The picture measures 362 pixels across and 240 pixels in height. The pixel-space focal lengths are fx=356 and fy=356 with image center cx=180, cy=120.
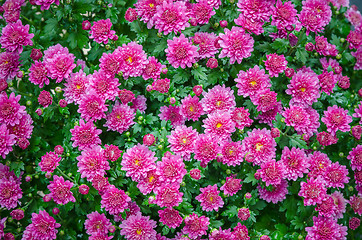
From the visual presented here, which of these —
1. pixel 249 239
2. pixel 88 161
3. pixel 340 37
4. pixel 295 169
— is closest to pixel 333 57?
pixel 340 37

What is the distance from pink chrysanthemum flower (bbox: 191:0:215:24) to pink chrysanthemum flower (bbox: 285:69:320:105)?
71cm

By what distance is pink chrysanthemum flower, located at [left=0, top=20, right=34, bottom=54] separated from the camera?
2.42 meters

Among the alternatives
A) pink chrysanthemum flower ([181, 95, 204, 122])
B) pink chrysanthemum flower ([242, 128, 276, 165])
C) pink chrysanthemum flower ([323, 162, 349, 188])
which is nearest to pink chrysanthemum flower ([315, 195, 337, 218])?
→ pink chrysanthemum flower ([323, 162, 349, 188])

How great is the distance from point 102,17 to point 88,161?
1.15 metres

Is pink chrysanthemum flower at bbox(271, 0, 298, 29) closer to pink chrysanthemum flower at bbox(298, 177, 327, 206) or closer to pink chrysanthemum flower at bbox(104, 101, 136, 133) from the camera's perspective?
pink chrysanthemum flower at bbox(298, 177, 327, 206)

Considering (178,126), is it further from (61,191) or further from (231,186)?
(61,191)

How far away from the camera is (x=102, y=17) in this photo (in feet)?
8.75

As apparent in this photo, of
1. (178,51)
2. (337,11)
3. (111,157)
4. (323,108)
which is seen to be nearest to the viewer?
(111,157)

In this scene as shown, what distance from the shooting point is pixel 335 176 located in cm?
232

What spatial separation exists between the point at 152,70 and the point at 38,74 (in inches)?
30.1

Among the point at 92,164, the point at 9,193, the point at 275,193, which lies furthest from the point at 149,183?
the point at 9,193

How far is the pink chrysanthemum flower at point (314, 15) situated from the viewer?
2465 millimetres

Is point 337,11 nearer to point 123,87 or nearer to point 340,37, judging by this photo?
point 340,37

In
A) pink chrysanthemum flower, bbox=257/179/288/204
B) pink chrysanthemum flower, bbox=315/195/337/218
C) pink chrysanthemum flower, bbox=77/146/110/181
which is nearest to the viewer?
pink chrysanthemum flower, bbox=77/146/110/181
